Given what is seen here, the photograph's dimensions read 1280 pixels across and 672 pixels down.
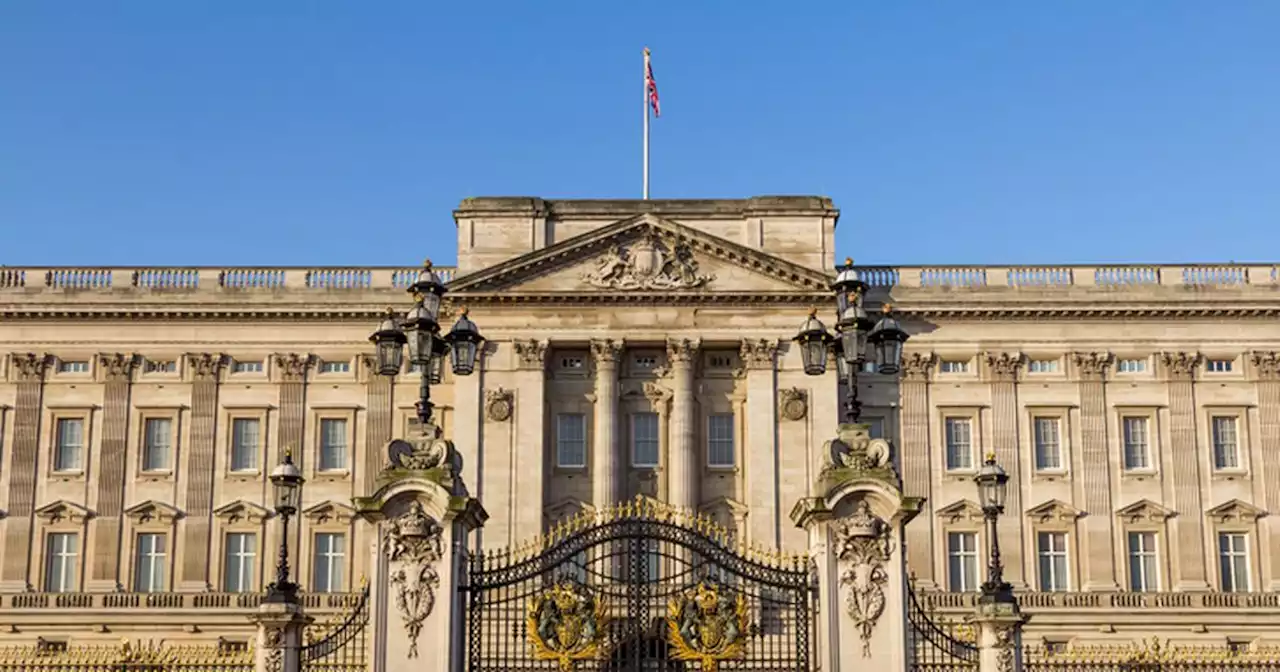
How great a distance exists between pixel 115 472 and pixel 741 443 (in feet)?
73.3

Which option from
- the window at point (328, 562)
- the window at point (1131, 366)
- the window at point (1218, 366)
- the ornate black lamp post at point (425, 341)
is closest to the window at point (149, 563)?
the window at point (328, 562)

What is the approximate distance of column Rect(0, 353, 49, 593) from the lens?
5794 centimetres

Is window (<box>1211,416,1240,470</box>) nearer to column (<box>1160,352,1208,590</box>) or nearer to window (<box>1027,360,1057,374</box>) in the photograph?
column (<box>1160,352,1208,590</box>)

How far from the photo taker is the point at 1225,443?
2322 inches

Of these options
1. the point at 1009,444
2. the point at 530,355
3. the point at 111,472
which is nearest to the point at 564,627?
the point at 530,355

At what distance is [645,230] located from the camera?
58.5m

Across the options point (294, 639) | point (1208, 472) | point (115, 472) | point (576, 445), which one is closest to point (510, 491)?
point (576, 445)

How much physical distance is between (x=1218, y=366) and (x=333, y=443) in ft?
105

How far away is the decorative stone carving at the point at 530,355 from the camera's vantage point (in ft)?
190

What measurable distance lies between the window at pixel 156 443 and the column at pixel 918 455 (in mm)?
26201

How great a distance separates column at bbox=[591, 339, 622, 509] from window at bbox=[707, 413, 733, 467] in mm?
3363

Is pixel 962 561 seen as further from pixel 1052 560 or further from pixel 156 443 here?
pixel 156 443

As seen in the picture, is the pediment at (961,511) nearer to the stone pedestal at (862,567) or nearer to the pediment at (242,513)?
the pediment at (242,513)

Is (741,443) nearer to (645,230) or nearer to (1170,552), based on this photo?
(645,230)
